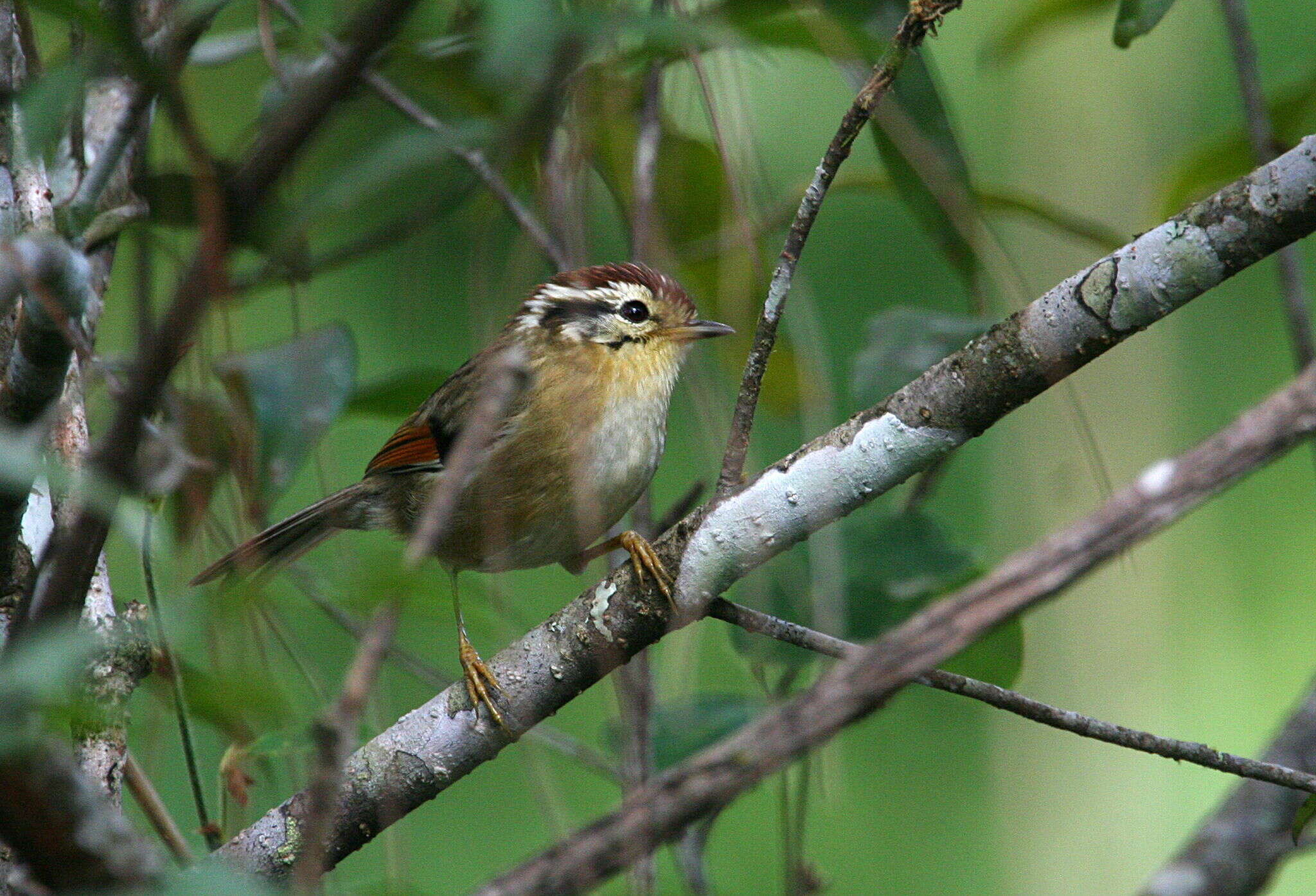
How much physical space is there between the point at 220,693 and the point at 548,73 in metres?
0.54

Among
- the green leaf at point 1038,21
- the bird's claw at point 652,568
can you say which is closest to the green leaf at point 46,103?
the bird's claw at point 652,568

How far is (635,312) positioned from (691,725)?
3.34 ft

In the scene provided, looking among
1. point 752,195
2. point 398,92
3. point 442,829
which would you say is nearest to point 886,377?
point 752,195

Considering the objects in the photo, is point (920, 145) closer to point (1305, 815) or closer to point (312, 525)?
point (1305, 815)

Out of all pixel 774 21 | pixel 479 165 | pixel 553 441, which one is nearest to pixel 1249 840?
pixel 553 441

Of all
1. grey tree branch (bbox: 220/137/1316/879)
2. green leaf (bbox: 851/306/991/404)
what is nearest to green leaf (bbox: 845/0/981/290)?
green leaf (bbox: 851/306/991/404)

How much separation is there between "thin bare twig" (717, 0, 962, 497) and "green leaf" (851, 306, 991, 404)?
616 millimetres

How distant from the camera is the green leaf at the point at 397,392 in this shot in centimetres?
265

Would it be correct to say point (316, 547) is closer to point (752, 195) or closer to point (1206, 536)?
point (752, 195)

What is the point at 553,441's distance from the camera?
112 inches

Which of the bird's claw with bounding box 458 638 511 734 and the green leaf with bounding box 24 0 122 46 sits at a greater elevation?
the green leaf with bounding box 24 0 122 46

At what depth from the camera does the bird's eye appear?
3.03m

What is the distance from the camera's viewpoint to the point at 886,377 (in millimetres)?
2396

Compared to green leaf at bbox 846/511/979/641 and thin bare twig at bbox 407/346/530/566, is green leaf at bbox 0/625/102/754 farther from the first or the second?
green leaf at bbox 846/511/979/641
